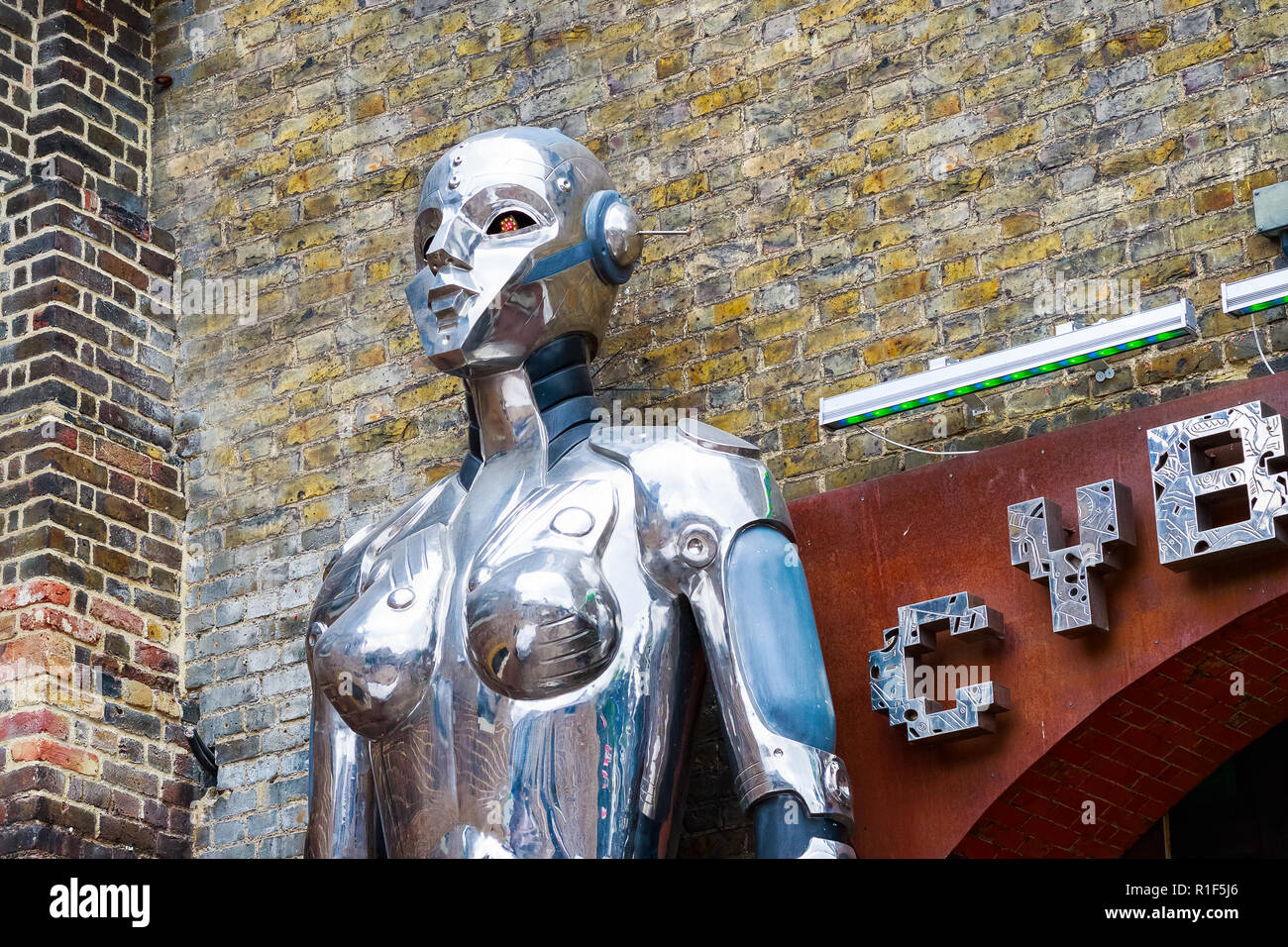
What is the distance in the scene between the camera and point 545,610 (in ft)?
15.9

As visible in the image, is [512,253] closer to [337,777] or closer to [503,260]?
[503,260]

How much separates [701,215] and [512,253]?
3.59 feet

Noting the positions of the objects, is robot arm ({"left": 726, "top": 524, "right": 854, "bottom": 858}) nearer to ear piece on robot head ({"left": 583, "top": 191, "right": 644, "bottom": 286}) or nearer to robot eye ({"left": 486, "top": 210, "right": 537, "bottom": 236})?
ear piece on robot head ({"left": 583, "top": 191, "right": 644, "bottom": 286})

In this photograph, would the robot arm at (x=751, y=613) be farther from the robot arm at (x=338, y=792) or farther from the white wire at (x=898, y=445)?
the robot arm at (x=338, y=792)

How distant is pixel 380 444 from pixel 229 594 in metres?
0.63

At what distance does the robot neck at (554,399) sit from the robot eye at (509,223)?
0.28 metres

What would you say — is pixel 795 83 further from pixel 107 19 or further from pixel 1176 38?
pixel 107 19

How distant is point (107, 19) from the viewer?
7.06 metres

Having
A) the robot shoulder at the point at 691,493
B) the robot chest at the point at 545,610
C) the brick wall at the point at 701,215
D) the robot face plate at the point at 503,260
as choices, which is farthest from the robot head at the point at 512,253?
the brick wall at the point at 701,215

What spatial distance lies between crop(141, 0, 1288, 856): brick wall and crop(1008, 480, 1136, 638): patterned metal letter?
383mm

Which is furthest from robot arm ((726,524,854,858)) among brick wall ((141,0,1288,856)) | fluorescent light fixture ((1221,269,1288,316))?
fluorescent light fixture ((1221,269,1288,316))

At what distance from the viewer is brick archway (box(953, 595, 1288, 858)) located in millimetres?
5078

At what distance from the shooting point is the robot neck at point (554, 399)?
5.28 meters

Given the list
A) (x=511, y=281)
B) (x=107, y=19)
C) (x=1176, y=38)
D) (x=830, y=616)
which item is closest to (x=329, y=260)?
(x=107, y=19)
